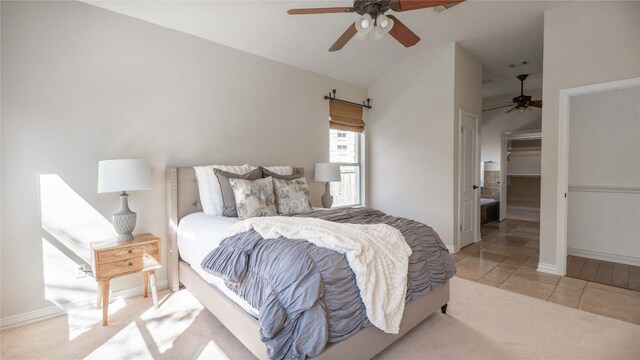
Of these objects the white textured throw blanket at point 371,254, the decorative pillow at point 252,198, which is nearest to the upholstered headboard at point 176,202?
the decorative pillow at point 252,198

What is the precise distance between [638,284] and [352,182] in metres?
3.65

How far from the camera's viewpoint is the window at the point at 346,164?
4.79 meters

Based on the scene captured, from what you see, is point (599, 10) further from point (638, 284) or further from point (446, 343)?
point (446, 343)

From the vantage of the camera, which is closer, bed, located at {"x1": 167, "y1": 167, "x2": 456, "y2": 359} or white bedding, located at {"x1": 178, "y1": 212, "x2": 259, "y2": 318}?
bed, located at {"x1": 167, "y1": 167, "x2": 456, "y2": 359}

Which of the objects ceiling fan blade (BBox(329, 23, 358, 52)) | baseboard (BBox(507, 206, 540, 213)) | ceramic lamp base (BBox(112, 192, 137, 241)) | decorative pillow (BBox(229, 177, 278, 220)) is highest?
ceiling fan blade (BBox(329, 23, 358, 52))

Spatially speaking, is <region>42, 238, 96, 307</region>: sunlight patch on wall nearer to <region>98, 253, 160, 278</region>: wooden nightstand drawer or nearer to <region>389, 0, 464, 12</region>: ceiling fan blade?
<region>98, 253, 160, 278</region>: wooden nightstand drawer

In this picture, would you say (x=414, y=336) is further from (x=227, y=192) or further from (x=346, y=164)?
(x=346, y=164)

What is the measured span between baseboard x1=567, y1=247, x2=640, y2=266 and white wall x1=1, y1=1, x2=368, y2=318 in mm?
4906

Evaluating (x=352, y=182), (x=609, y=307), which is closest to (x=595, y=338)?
(x=609, y=307)

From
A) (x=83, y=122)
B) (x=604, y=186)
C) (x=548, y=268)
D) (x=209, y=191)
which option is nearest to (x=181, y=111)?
(x=83, y=122)

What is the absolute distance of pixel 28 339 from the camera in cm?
207

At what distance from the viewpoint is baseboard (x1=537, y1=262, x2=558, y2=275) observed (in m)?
3.26

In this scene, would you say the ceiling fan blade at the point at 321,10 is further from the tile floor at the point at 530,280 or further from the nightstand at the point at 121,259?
the tile floor at the point at 530,280

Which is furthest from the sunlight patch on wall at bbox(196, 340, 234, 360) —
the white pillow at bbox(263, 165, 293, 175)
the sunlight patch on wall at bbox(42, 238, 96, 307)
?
the white pillow at bbox(263, 165, 293, 175)
